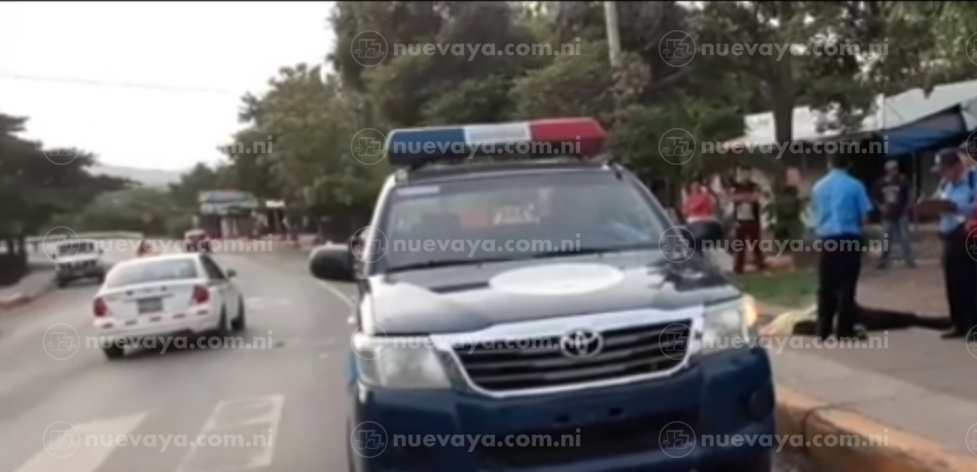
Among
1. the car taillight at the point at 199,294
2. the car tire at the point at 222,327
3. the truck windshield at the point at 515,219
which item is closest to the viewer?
the truck windshield at the point at 515,219

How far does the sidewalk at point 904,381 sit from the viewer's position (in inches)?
227

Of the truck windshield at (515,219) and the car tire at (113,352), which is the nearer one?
the truck windshield at (515,219)

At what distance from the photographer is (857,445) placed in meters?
5.77

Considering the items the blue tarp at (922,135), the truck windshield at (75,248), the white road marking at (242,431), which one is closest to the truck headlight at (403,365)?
the white road marking at (242,431)

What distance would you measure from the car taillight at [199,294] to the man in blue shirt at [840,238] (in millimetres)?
7826

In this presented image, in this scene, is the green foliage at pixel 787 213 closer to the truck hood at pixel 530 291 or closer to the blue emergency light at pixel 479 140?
the blue emergency light at pixel 479 140

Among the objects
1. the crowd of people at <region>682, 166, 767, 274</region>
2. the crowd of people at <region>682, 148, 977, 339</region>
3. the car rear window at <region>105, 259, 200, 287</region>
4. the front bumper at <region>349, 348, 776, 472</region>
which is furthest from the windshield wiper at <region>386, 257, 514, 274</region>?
the crowd of people at <region>682, 166, 767, 274</region>

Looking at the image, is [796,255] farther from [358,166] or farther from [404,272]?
[358,166]

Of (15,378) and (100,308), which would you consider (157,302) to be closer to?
(100,308)

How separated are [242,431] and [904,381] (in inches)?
176

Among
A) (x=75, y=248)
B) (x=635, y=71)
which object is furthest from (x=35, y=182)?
(x=635, y=71)

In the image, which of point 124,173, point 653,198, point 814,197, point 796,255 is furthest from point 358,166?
point 653,198

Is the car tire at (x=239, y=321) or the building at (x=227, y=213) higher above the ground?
the building at (x=227, y=213)

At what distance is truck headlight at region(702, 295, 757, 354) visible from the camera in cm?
465
